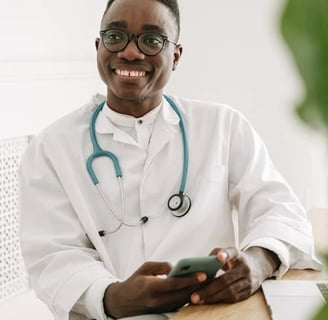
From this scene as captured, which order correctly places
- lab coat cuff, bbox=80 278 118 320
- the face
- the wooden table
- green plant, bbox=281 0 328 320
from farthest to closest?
the face → lab coat cuff, bbox=80 278 118 320 → the wooden table → green plant, bbox=281 0 328 320

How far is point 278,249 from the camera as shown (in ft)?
4.47

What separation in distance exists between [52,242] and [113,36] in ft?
1.59

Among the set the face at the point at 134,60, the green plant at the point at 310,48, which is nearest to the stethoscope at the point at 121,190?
the face at the point at 134,60

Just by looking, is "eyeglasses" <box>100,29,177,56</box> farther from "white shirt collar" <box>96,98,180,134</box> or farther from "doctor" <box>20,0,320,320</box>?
"white shirt collar" <box>96,98,180,134</box>

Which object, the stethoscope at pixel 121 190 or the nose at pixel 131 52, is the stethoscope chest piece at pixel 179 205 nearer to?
the stethoscope at pixel 121 190

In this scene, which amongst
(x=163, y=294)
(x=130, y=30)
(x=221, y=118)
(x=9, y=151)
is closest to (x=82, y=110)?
(x=130, y=30)

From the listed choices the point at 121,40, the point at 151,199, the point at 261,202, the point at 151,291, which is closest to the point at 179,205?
the point at 151,199

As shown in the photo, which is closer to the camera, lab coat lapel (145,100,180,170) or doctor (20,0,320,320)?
doctor (20,0,320,320)

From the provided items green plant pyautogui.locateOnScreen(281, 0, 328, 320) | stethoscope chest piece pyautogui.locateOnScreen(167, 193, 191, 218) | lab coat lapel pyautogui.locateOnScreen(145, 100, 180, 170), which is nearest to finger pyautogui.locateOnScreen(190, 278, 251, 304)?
stethoscope chest piece pyautogui.locateOnScreen(167, 193, 191, 218)

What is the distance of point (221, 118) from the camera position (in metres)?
1.61

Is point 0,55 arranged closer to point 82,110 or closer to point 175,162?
point 82,110

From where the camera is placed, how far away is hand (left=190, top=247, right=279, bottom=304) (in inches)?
47.5

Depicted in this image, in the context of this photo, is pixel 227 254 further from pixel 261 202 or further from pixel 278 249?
pixel 261 202

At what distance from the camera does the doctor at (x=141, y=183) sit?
4.63ft
